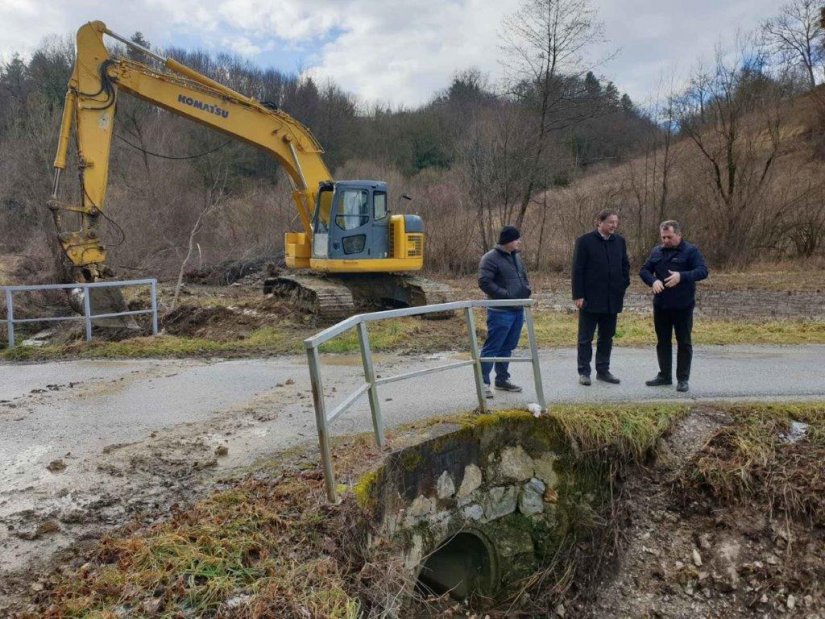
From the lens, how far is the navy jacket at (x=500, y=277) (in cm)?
660

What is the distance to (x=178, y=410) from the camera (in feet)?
22.2

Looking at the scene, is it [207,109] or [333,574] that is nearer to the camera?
[333,574]

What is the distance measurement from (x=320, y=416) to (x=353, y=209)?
9736mm

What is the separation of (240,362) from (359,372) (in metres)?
2.02

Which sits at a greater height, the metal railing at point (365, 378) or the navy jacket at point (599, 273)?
the navy jacket at point (599, 273)

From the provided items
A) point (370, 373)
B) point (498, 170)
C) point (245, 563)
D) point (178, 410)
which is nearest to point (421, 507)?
point (370, 373)

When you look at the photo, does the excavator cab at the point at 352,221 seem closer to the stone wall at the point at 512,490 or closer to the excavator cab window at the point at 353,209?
the excavator cab window at the point at 353,209

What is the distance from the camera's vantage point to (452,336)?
426 inches

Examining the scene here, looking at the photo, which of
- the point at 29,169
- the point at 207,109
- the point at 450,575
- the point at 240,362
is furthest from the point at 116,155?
the point at 450,575

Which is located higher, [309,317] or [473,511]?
[309,317]

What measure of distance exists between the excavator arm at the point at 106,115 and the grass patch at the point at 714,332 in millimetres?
5802

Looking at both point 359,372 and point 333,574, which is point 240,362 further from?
point 333,574

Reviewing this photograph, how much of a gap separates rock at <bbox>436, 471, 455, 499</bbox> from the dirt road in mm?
792

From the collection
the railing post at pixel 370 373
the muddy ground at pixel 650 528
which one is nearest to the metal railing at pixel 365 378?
the railing post at pixel 370 373
